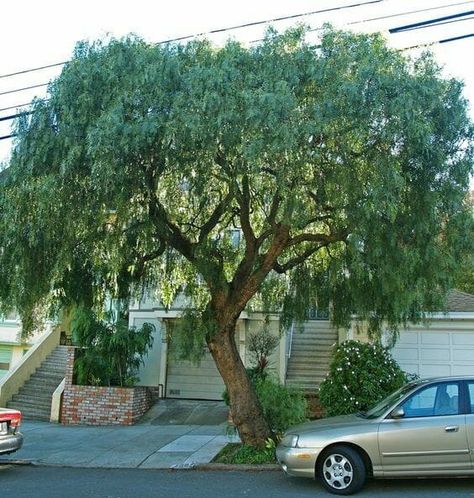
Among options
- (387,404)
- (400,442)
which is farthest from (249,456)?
(400,442)

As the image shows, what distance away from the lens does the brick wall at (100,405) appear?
50.9 ft

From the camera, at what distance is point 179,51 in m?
9.00

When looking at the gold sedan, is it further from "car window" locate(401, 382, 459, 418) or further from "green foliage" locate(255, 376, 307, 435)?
"green foliage" locate(255, 376, 307, 435)

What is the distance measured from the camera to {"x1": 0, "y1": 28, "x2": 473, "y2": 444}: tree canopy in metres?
8.02

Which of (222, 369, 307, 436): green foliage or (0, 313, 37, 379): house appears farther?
(0, 313, 37, 379): house

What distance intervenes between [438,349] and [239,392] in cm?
710

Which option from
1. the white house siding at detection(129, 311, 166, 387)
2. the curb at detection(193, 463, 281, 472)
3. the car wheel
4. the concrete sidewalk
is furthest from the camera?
the white house siding at detection(129, 311, 166, 387)

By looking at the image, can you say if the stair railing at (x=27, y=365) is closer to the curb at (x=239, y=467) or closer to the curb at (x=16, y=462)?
the curb at (x=16, y=462)

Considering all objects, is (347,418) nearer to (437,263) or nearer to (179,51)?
(437,263)

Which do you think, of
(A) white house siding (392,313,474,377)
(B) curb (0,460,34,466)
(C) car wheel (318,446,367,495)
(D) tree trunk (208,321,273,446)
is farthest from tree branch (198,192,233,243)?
(A) white house siding (392,313,474,377)

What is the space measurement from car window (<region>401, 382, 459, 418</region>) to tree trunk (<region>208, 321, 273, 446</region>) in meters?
3.20

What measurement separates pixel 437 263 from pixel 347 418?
2551mm

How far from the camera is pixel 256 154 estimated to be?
7.79 metres

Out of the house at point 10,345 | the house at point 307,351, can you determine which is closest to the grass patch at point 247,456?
the house at point 307,351
